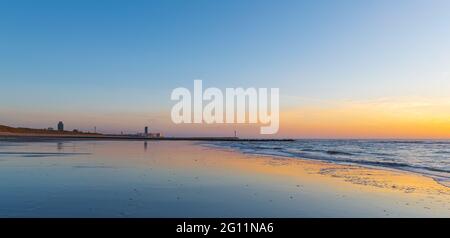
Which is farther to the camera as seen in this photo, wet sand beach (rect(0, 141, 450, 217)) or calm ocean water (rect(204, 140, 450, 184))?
calm ocean water (rect(204, 140, 450, 184))

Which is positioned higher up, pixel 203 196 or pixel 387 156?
pixel 203 196

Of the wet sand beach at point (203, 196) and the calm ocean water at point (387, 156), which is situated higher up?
the wet sand beach at point (203, 196)

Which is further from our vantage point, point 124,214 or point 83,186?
point 83,186

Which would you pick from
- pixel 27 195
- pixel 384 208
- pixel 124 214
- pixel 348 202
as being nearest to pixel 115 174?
pixel 27 195

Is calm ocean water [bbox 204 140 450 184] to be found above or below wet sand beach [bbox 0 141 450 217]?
below

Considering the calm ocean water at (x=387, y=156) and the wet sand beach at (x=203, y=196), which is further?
the calm ocean water at (x=387, y=156)

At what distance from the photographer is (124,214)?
27.1 feet

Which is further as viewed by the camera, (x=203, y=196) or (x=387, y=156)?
(x=387, y=156)
